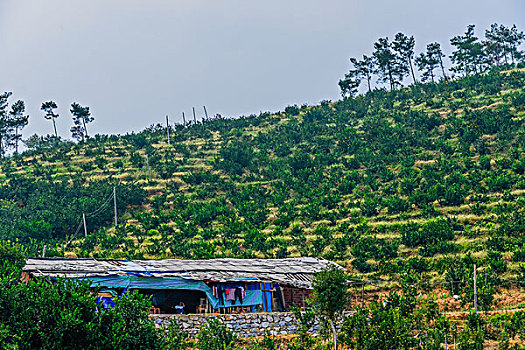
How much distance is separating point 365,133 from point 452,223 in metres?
19.8

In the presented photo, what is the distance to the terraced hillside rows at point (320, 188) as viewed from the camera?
101ft

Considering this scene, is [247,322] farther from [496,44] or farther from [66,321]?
[496,44]

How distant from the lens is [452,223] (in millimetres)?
32125

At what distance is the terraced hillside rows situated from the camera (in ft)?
101

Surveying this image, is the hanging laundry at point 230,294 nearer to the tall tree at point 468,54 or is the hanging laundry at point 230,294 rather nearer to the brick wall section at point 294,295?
the brick wall section at point 294,295

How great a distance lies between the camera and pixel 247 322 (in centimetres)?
1841

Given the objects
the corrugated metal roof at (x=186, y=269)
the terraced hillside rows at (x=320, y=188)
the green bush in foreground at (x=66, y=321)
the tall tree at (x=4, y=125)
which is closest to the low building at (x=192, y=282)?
the corrugated metal roof at (x=186, y=269)

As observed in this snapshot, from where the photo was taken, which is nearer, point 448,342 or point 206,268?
point 448,342

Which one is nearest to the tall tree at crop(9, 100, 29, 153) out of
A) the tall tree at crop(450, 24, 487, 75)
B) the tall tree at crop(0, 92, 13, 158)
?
the tall tree at crop(0, 92, 13, 158)

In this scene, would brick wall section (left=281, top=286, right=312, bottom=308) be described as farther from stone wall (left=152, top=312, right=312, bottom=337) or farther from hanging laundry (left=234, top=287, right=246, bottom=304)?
stone wall (left=152, top=312, right=312, bottom=337)

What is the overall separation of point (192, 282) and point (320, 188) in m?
23.9

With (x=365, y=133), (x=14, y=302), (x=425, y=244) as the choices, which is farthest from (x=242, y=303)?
(x=365, y=133)

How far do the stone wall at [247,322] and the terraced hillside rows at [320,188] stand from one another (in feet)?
24.2

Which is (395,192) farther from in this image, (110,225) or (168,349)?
(168,349)
